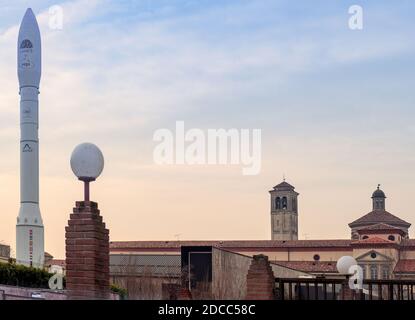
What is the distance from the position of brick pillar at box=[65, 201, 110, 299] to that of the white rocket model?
54557 millimetres

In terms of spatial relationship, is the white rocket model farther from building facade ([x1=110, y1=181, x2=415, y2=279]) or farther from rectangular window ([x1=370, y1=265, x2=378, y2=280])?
rectangular window ([x1=370, y1=265, x2=378, y2=280])

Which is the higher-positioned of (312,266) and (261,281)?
(312,266)

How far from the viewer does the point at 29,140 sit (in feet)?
222

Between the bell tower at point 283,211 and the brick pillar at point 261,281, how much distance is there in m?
135

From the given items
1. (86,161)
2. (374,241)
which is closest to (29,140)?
(86,161)

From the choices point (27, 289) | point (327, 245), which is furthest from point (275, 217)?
point (27, 289)

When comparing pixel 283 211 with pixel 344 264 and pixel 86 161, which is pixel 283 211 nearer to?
pixel 344 264

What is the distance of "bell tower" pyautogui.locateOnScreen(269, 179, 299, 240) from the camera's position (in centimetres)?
15500

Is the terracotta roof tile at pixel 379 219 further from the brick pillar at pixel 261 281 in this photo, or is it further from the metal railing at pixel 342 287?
the brick pillar at pixel 261 281

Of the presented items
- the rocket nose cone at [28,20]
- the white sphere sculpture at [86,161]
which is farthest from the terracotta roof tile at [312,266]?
the white sphere sculpture at [86,161]

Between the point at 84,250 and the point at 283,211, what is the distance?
142 metres
